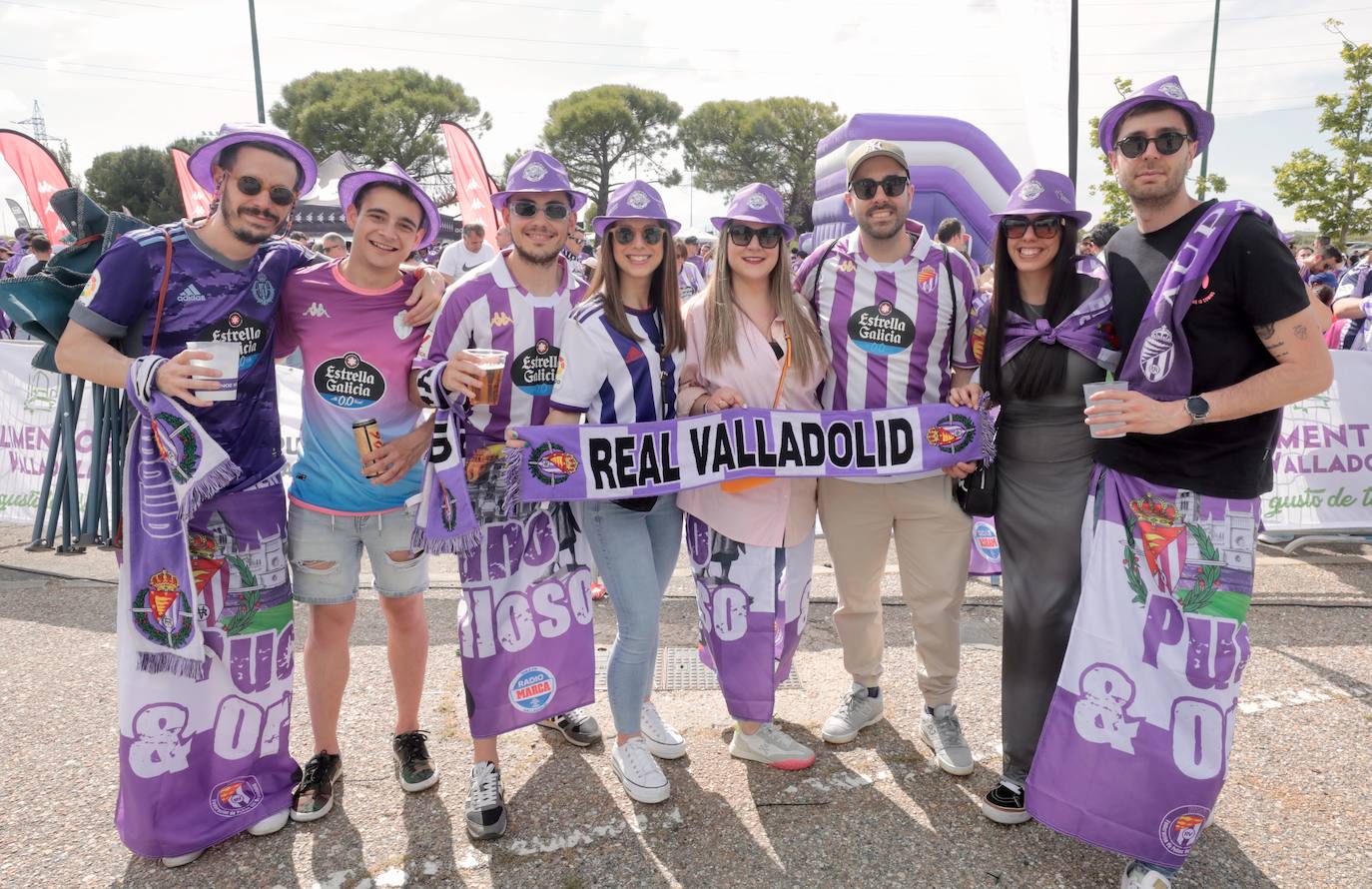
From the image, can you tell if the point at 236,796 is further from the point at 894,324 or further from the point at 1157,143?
the point at 1157,143

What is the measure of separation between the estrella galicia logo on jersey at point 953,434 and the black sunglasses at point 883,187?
0.92m

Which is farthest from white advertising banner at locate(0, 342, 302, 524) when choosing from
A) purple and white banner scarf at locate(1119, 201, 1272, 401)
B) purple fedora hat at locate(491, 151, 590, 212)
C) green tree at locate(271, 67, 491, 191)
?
green tree at locate(271, 67, 491, 191)

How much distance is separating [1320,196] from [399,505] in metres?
23.4

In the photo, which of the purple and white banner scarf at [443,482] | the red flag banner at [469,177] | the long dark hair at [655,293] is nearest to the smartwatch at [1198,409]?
the long dark hair at [655,293]

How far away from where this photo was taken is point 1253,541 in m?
2.55

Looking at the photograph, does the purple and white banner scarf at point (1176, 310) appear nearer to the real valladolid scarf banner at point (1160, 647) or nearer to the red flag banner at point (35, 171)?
the real valladolid scarf banner at point (1160, 647)

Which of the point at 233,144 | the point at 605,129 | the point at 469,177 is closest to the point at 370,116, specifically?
the point at 605,129

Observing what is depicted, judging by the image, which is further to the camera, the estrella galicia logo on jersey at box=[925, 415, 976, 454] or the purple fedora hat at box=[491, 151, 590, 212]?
the estrella galicia logo on jersey at box=[925, 415, 976, 454]

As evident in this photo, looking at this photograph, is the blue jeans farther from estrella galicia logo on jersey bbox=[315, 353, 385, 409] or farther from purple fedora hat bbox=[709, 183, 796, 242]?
purple fedora hat bbox=[709, 183, 796, 242]

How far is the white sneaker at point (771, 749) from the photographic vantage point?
3.27 meters

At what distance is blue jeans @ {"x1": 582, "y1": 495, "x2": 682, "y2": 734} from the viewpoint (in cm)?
310

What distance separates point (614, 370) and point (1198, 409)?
192 cm

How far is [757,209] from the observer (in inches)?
123

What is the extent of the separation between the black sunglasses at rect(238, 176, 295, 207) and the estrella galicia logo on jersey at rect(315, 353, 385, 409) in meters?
0.59
